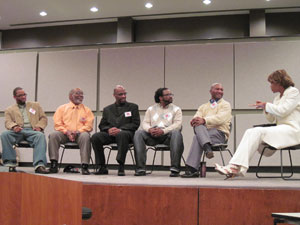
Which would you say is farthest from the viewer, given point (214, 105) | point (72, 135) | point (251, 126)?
point (251, 126)

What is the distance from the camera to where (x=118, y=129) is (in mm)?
4785

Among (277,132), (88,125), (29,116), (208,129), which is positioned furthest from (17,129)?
(277,132)

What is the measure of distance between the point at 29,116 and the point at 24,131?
11.3 inches

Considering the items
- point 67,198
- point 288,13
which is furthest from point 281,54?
point 67,198

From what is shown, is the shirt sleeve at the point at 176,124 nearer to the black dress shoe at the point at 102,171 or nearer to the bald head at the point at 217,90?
the bald head at the point at 217,90

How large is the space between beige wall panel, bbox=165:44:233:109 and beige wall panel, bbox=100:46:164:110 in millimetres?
194

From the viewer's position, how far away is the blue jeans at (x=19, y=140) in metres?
4.84

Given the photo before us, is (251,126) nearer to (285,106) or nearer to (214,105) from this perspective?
(214,105)

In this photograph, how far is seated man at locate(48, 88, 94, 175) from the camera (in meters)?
4.88

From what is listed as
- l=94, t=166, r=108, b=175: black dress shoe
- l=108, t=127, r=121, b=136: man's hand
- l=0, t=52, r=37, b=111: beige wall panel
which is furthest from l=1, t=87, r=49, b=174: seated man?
l=0, t=52, r=37, b=111: beige wall panel

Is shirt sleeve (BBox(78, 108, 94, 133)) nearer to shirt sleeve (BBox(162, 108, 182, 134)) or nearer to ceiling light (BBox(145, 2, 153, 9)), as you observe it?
shirt sleeve (BBox(162, 108, 182, 134))

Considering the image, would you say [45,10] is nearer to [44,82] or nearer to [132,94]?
[44,82]

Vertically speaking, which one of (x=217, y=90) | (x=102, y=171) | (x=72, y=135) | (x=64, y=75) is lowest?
(x=102, y=171)

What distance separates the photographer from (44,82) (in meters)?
6.82
